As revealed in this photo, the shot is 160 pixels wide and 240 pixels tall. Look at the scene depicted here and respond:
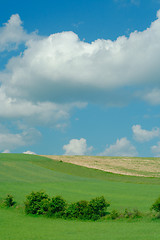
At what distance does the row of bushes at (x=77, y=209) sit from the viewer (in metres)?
29.1

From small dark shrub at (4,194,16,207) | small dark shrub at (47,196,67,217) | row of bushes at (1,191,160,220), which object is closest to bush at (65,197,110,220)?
row of bushes at (1,191,160,220)

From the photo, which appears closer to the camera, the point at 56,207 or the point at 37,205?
the point at 56,207

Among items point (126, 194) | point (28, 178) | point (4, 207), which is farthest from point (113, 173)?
point (4, 207)

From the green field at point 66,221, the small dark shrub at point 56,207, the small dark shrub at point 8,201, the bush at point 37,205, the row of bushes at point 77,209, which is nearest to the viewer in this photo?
the green field at point 66,221

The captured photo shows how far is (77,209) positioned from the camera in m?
29.9

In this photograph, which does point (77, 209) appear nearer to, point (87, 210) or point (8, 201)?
point (87, 210)

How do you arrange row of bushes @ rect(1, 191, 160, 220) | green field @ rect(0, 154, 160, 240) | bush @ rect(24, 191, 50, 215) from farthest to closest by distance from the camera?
bush @ rect(24, 191, 50, 215)
row of bushes @ rect(1, 191, 160, 220)
green field @ rect(0, 154, 160, 240)

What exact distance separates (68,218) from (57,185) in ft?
65.4

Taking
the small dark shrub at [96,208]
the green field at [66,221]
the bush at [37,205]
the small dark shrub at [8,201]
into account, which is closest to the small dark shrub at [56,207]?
the bush at [37,205]

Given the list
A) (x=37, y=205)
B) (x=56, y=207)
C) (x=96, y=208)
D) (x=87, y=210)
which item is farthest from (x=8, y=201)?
(x=96, y=208)

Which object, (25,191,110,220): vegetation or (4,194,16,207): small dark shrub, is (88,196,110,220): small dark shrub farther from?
(4,194,16,207): small dark shrub

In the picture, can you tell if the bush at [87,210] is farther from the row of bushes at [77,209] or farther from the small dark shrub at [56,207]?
the small dark shrub at [56,207]

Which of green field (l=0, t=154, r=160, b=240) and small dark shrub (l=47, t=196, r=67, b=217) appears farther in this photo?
small dark shrub (l=47, t=196, r=67, b=217)

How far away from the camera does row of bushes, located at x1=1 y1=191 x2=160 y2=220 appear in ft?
95.6
